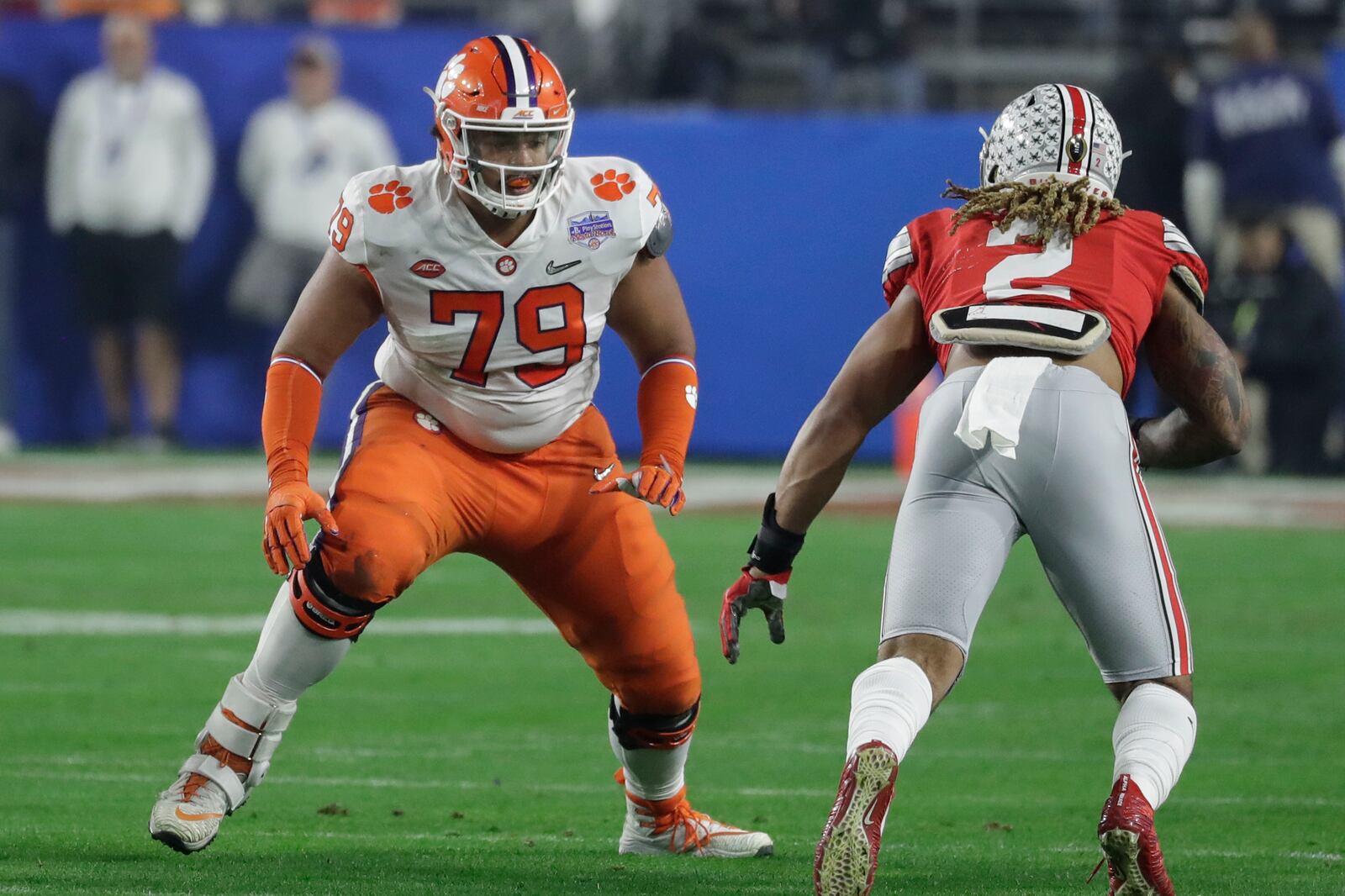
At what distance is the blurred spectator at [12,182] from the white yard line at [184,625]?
7.05 m

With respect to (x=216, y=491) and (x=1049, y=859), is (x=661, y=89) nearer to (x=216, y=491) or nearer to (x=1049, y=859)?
(x=216, y=491)

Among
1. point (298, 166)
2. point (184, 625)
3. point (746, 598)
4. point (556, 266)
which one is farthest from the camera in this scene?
point (298, 166)

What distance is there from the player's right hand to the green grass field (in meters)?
0.64

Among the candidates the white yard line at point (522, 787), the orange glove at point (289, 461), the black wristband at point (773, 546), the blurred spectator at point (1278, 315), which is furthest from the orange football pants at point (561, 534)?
the blurred spectator at point (1278, 315)

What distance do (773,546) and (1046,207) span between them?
3.05 feet

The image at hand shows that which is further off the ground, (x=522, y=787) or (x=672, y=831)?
(x=672, y=831)

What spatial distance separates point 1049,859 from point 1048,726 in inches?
78.2

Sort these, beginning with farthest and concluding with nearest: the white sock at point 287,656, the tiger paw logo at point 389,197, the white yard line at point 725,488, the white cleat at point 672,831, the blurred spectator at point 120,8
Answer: the blurred spectator at point 120,8, the white yard line at point 725,488, the white cleat at point 672,831, the tiger paw logo at point 389,197, the white sock at point 287,656

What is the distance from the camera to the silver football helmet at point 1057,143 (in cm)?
432

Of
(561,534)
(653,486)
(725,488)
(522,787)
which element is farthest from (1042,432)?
(725,488)

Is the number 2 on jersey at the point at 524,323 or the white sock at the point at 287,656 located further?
the number 2 on jersey at the point at 524,323

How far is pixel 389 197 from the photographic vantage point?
15.8 ft

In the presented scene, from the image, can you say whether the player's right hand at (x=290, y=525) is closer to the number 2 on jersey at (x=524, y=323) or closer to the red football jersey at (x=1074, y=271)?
the number 2 on jersey at (x=524, y=323)

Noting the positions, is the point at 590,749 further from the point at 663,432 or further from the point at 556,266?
the point at 556,266
